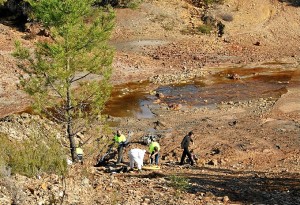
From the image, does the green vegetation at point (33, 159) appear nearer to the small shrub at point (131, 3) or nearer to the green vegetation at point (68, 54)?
the green vegetation at point (68, 54)

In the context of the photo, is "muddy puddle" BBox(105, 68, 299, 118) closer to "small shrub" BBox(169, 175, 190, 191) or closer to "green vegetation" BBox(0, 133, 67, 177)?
"small shrub" BBox(169, 175, 190, 191)

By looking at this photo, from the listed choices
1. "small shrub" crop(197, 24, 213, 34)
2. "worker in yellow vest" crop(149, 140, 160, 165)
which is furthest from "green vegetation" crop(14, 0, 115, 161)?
"small shrub" crop(197, 24, 213, 34)

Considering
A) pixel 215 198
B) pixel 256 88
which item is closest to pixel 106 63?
pixel 215 198

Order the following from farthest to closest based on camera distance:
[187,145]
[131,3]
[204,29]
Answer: [131,3]
[204,29]
[187,145]

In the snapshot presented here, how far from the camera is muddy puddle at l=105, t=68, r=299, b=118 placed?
30.1 meters

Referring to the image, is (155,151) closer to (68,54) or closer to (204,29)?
(68,54)

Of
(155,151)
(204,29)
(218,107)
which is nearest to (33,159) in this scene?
(155,151)

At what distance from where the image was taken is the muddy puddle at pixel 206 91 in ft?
98.8

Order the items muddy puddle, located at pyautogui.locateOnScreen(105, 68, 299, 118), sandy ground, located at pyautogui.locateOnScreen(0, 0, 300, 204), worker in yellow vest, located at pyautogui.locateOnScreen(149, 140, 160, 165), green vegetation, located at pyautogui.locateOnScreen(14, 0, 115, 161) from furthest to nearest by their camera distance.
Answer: muddy puddle, located at pyautogui.locateOnScreen(105, 68, 299, 118) < worker in yellow vest, located at pyautogui.locateOnScreen(149, 140, 160, 165) < green vegetation, located at pyautogui.locateOnScreen(14, 0, 115, 161) < sandy ground, located at pyautogui.locateOnScreen(0, 0, 300, 204)

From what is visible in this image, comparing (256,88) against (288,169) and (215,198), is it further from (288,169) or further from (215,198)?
(215,198)

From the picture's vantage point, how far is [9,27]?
43.8 metres

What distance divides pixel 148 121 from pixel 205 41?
21211mm

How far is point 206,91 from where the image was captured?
3334 centimetres

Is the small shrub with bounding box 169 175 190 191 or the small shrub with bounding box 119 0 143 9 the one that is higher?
the small shrub with bounding box 169 175 190 191
